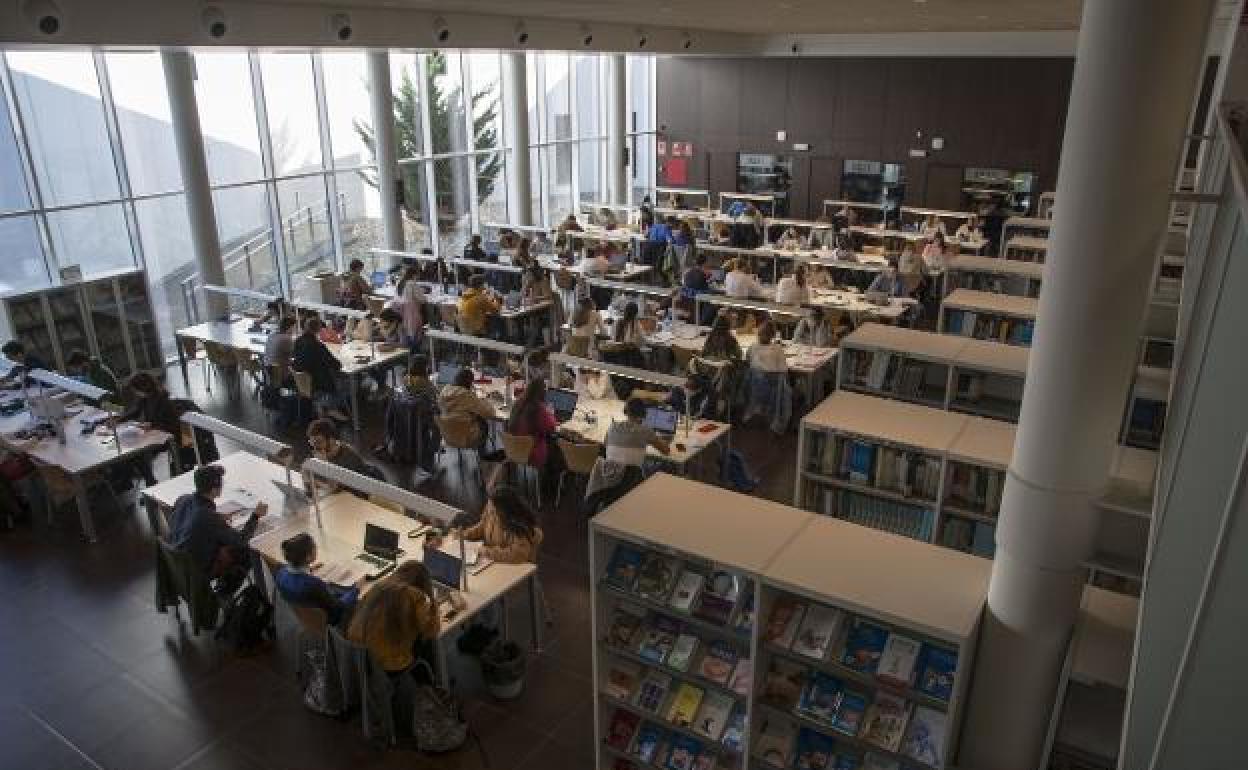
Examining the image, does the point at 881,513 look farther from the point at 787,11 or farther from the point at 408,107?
the point at 408,107

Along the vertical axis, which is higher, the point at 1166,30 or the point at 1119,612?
the point at 1166,30

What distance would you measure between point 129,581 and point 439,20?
8.02 metres

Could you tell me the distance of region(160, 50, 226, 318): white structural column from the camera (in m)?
11.1

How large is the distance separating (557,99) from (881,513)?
15.1 meters

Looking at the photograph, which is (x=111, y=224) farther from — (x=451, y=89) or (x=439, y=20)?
(x=451, y=89)

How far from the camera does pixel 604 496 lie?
25.6 feet

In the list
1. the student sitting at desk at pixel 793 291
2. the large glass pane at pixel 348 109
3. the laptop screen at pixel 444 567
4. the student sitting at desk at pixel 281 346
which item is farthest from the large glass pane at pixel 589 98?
the laptop screen at pixel 444 567

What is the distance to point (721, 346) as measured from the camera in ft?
31.8

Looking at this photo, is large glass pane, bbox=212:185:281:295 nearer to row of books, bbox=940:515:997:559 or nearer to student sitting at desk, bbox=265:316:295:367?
student sitting at desk, bbox=265:316:295:367

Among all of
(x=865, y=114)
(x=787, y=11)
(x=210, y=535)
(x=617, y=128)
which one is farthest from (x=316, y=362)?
(x=865, y=114)

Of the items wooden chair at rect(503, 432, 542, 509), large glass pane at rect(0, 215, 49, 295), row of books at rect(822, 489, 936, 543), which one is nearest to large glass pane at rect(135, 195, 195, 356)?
large glass pane at rect(0, 215, 49, 295)

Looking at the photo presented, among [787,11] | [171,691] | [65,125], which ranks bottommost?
[171,691]

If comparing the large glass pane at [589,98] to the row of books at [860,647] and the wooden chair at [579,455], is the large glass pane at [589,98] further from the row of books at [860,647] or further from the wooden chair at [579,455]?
the row of books at [860,647]

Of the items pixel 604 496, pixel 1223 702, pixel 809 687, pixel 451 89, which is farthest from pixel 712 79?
pixel 1223 702
